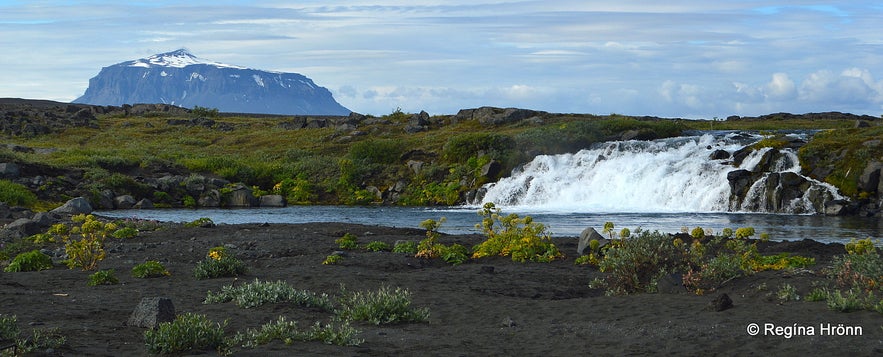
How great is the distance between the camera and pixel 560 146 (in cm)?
5616

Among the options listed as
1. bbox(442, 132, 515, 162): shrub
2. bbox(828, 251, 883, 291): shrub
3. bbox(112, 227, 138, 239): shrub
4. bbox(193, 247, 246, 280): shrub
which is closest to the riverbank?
bbox(193, 247, 246, 280): shrub

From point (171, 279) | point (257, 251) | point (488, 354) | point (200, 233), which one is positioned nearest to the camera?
point (488, 354)

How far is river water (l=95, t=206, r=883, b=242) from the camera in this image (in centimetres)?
3206

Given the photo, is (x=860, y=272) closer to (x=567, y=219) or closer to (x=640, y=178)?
(x=567, y=219)

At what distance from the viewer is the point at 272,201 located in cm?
5278

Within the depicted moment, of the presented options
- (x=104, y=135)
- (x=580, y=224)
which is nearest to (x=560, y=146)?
(x=580, y=224)

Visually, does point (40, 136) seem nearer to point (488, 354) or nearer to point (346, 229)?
point (346, 229)

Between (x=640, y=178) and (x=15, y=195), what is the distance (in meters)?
33.0

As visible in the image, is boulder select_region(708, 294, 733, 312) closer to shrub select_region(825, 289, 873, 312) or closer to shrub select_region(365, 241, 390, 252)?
shrub select_region(825, 289, 873, 312)

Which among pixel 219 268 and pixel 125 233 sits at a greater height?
pixel 219 268

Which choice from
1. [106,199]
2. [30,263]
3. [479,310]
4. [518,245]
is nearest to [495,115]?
[106,199]

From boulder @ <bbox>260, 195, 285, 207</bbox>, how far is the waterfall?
12.2 metres

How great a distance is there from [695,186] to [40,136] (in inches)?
2811

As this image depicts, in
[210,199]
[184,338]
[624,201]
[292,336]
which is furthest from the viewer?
[210,199]
